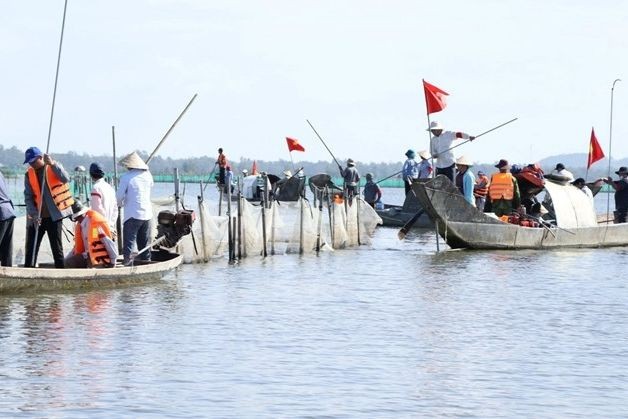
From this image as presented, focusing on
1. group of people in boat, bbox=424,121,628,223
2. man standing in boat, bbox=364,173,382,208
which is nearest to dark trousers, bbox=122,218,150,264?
group of people in boat, bbox=424,121,628,223

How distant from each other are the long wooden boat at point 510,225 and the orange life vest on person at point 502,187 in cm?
57

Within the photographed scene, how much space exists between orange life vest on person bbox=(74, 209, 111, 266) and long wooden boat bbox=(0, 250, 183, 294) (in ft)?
0.82

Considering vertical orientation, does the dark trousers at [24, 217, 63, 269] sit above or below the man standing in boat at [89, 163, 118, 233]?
below

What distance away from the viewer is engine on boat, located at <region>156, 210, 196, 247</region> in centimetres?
1966

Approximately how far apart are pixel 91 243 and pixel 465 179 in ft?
37.6

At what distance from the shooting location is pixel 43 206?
1739cm

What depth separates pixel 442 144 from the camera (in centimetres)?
2873

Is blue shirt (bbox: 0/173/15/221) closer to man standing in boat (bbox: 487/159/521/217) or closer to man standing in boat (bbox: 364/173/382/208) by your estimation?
man standing in boat (bbox: 487/159/521/217)

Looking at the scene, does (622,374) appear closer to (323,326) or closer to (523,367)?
(523,367)

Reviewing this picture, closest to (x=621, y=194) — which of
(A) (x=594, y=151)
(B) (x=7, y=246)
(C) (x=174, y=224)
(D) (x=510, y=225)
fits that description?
(A) (x=594, y=151)

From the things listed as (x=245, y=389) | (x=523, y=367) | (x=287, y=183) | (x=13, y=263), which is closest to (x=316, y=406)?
(x=245, y=389)

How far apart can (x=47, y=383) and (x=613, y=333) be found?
21.7 feet

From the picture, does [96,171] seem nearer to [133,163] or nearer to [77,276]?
[133,163]

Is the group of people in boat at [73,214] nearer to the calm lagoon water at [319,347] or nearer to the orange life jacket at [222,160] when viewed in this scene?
the calm lagoon water at [319,347]
